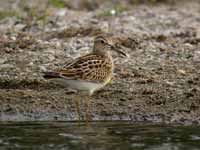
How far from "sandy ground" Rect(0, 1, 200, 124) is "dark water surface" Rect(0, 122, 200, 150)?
1.09 ft

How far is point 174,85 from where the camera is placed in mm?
12547

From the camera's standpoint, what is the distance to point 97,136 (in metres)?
10.6

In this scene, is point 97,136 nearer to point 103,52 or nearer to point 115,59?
point 103,52

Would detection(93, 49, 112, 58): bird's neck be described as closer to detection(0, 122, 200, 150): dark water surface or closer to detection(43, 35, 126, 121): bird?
detection(43, 35, 126, 121): bird

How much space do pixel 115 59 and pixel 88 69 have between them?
9.30 feet

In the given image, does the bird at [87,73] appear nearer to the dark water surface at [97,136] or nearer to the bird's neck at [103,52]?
the bird's neck at [103,52]

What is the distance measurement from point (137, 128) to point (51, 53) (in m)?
3.66

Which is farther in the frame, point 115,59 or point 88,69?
point 115,59

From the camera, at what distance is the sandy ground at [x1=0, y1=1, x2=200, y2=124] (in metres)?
11.7

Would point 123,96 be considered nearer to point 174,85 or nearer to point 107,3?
point 174,85

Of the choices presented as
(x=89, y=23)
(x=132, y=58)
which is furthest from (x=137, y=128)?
(x=89, y=23)

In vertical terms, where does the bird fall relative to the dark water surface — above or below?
above

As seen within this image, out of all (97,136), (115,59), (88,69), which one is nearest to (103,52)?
(88,69)

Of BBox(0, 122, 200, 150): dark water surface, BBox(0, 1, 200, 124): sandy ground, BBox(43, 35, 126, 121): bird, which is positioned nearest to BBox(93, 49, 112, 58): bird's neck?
BBox(43, 35, 126, 121): bird
